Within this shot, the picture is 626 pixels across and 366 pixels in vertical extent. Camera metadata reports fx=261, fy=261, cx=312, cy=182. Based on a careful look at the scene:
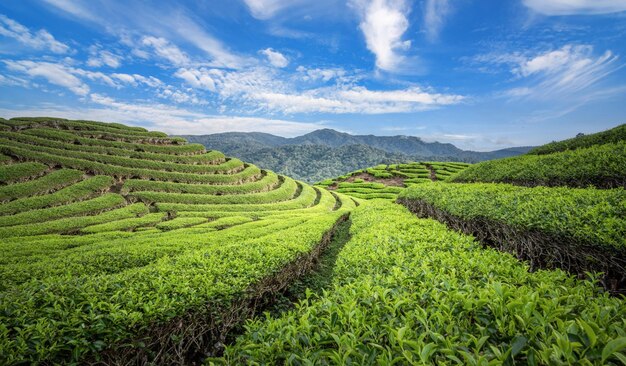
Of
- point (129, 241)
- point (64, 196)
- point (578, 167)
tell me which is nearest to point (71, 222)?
point (64, 196)

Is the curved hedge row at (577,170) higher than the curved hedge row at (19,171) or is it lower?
higher

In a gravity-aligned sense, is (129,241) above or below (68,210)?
above

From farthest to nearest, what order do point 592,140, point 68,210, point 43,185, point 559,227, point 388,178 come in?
point 388,178
point 43,185
point 68,210
point 592,140
point 559,227

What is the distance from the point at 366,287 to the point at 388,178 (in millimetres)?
59934

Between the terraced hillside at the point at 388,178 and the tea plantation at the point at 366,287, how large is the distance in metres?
30.8

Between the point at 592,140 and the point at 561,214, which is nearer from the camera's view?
the point at 561,214

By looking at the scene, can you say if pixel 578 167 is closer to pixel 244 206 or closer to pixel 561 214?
pixel 561 214

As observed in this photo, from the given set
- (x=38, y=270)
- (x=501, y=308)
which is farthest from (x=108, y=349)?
(x=38, y=270)

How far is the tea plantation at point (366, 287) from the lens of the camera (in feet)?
7.98

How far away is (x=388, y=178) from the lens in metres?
61.3

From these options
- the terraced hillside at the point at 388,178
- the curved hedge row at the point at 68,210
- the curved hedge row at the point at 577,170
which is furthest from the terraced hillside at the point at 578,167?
the curved hedge row at the point at 68,210

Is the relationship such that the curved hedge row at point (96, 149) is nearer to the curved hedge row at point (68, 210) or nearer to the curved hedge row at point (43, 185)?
the curved hedge row at point (43, 185)

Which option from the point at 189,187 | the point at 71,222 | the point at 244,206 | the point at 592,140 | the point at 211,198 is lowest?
the point at 244,206

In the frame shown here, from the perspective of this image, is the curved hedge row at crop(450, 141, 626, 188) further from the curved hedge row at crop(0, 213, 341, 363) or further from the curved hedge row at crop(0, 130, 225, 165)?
the curved hedge row at crop(0, 130, 225, 165)
